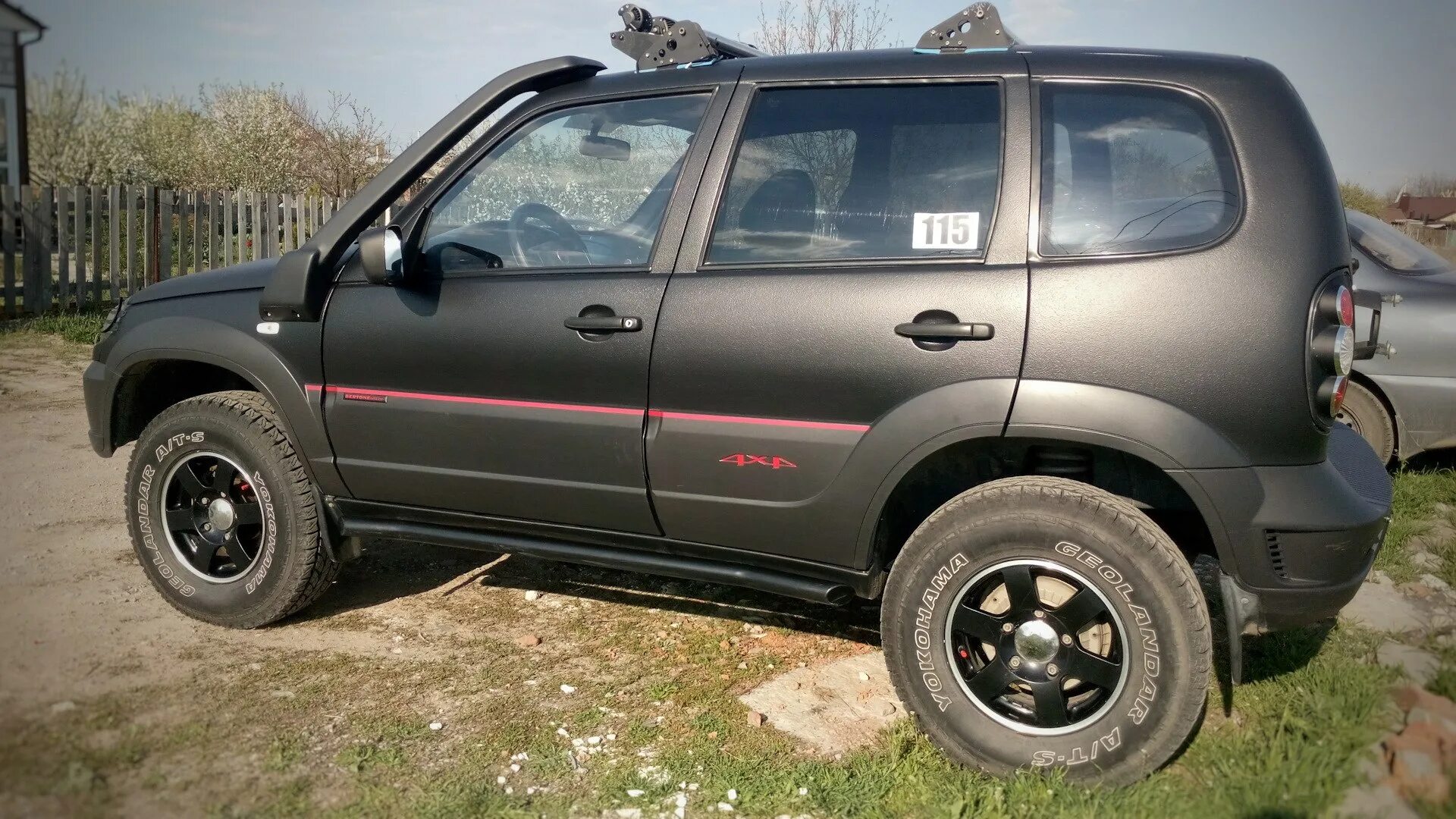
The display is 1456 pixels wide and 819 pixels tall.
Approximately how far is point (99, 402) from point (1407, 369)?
6264 mm

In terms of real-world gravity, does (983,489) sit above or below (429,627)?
above

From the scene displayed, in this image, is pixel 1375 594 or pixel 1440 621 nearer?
pixel 1440 621

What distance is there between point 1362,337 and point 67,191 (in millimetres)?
11302

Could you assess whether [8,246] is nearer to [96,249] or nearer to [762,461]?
[96,249]

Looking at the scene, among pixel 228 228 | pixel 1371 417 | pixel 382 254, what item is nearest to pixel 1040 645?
pixel 382 254

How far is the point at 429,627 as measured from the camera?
414 centimetres

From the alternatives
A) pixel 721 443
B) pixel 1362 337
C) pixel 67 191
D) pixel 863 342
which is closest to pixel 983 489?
pixel 863 342

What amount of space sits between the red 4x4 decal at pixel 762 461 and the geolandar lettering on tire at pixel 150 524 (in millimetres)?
2193

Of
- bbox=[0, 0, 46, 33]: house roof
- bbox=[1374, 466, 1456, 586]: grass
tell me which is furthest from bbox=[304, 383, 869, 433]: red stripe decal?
bbox=[0, 0, 46, 33]: house roof

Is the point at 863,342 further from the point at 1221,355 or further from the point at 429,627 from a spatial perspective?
the point at 429,627

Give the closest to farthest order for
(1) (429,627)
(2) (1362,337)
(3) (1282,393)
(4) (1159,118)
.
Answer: (3) (1282,393)
(4) (1159,118)
(1) (429,627)
(2) (1362,337)

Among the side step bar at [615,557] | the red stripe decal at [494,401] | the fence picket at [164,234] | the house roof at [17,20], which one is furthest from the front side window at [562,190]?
the fence picket at [164,234]

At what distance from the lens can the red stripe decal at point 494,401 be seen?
11.0 ft

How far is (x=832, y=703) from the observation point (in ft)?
11.8
